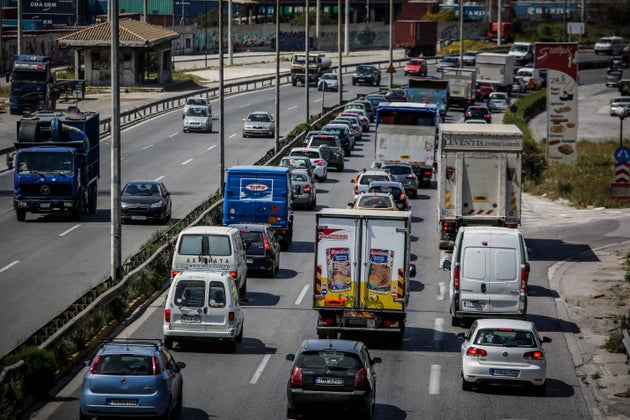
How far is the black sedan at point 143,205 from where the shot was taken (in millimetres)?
45131

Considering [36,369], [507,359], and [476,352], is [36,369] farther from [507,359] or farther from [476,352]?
[507,359]

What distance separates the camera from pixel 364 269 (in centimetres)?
2794

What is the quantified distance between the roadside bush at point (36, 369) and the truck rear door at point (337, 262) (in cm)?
688

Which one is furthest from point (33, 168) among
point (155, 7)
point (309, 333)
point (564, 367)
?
point (155, 7)

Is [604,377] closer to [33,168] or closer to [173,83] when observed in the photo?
[33,168]

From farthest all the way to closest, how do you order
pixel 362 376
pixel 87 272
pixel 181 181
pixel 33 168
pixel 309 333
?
1. pixel 181 181
2. pixel 33 168
3. pixel 87 272
4. pixel 309 333
5. pixel 362 376

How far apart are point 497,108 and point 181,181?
1715 inches

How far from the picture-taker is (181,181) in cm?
5812

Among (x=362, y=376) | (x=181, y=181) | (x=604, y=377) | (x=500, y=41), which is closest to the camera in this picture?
(x=362, y=376)

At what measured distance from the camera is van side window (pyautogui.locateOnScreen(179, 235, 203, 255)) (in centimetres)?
3200

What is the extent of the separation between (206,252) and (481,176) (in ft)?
36.3

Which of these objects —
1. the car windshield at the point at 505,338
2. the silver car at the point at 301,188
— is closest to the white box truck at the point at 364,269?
the car windshield at the point at 505,338

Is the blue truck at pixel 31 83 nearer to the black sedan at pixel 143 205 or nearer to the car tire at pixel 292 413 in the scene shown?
the black sedan at pixel 143 205

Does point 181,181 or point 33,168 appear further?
point 181,181
